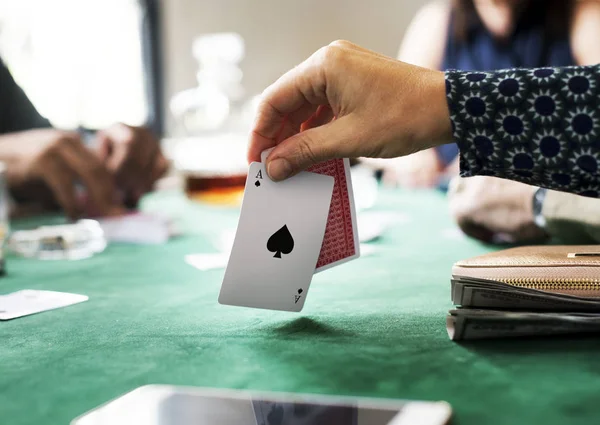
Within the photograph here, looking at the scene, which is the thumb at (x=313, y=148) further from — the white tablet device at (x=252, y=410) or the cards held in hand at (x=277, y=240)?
the white tablet device at (x=252, y=410)

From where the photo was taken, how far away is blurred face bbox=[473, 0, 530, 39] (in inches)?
151

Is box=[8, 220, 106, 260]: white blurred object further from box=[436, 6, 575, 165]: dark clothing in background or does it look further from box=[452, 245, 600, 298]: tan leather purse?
box=[436, 6, 575, 165]: dark clothing in background

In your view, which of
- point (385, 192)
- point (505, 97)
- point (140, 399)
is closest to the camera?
point (140, 399)

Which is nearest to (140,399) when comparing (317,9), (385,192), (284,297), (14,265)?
(284,297)

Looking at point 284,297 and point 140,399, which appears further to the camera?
point 284,297

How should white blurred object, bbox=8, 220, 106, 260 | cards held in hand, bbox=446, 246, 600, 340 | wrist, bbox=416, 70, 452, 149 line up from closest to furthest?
cards held in hand, bbox=446, 246, 600, 340 → wrist, bbox=416, 70, 452, 149 → white blurred object, bbox=8, 220, 106, 260

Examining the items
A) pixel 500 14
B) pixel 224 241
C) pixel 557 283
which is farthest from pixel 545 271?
pixel 500 14

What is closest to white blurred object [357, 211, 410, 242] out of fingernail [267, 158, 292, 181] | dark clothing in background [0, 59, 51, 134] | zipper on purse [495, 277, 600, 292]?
fingernail [267, 158, 292, 181]

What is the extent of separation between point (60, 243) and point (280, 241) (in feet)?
3.40

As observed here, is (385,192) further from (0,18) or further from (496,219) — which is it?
(0,18)

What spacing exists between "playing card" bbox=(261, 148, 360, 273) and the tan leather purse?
214 mm

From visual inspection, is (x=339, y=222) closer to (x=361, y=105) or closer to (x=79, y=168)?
(x=361, y=105)

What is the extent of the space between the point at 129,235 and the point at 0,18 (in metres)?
2.08

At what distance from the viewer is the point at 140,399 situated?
709 mm
